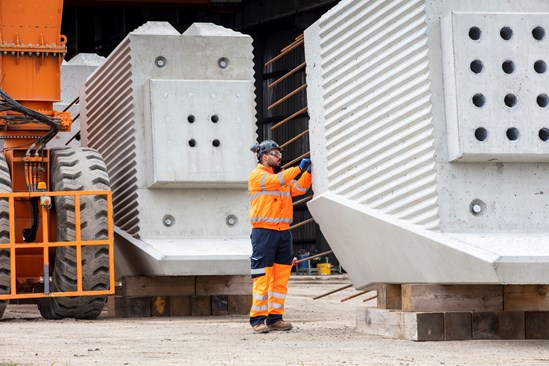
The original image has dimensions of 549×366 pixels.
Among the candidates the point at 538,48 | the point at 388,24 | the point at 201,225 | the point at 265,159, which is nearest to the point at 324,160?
the point at 265,159

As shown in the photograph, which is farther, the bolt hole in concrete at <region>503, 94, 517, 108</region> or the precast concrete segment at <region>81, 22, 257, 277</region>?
the precast concrete segment at <region>81, 22, 257, 277</region>

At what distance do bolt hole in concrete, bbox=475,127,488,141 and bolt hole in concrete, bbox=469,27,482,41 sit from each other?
26.3 inches

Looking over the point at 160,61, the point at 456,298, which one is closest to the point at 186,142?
the point at 160,61

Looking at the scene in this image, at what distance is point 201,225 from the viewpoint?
1352 centimetres

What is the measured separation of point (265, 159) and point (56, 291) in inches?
116

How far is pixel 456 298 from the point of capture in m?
9.22

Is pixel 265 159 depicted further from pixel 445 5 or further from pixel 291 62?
pixel 291 62

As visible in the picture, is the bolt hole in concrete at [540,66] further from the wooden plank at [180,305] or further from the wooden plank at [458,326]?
the wooden plank at [180,305]

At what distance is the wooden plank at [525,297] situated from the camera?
911 centimetres

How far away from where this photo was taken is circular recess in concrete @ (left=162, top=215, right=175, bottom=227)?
529 inches

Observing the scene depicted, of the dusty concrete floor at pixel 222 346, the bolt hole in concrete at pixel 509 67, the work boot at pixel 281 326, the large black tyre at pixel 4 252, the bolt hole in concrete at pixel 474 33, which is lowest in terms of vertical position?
the dusty concrete floor at pixel 222 346

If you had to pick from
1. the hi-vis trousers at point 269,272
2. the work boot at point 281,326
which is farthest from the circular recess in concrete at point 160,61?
the work boot at point 281,326

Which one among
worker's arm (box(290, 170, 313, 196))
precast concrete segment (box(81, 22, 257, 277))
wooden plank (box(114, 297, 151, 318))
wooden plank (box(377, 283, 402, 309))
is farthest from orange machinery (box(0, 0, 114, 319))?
wooden plank (box(377, 283, 402, 309))

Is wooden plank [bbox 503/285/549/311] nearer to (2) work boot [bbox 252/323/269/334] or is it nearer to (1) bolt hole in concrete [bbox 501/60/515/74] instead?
(1) bolt hole in concrete [bbox 501/60/515/74]
